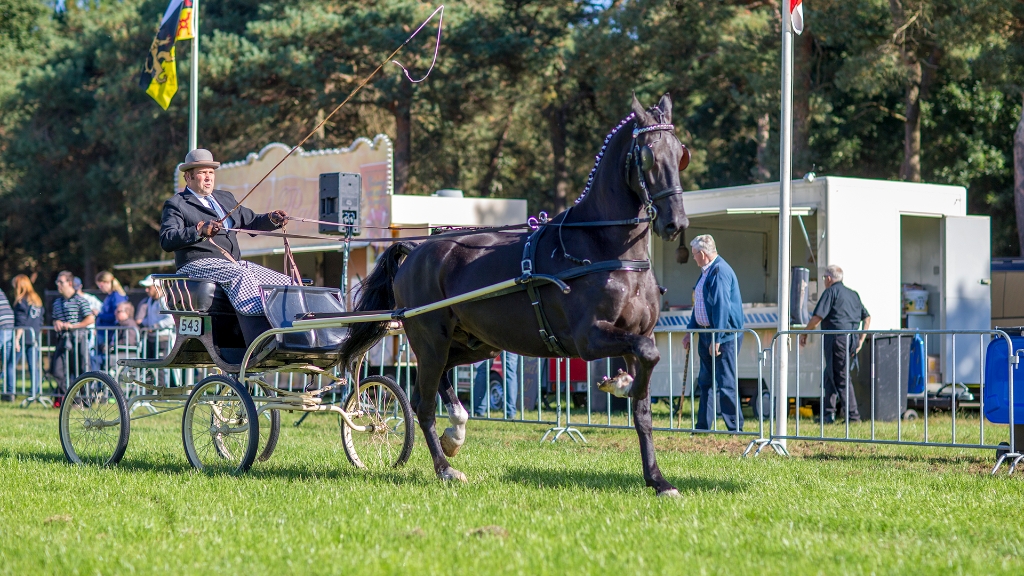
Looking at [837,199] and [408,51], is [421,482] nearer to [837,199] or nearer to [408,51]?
[837,199]

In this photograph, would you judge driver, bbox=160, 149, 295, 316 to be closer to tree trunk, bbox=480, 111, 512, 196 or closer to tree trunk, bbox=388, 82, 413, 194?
tree trunk, bbox=388, 82, 413, 194

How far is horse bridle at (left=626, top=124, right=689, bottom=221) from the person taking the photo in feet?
20.2

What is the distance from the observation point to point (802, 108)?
976 inches

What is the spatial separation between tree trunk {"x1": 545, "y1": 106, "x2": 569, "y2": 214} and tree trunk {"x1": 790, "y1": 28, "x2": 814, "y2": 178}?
27.2 ft

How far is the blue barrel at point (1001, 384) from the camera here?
8.31m

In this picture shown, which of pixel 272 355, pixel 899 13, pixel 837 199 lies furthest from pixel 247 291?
pixel 899 13

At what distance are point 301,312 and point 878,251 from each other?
8617mm

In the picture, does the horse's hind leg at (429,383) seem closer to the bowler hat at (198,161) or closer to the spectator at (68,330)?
the bowler hat at (198,161)

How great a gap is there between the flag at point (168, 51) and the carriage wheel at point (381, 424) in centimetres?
981

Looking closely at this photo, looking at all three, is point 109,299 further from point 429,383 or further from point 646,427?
point 646,427

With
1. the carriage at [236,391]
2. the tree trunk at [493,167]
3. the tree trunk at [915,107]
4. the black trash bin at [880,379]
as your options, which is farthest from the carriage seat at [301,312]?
the tree trunk at [493,167]

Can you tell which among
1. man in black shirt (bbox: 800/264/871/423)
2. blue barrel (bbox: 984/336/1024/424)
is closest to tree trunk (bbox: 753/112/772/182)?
man in black shirt (bbox: 800/264/871/423)

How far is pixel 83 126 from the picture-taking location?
3553 cm

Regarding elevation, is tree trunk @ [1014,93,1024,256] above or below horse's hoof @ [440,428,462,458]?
above
